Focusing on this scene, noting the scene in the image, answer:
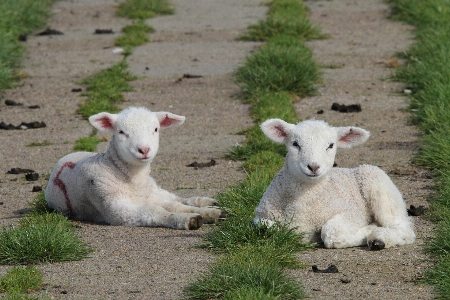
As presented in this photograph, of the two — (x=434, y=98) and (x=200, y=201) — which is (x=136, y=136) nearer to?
(x=200, y=201)

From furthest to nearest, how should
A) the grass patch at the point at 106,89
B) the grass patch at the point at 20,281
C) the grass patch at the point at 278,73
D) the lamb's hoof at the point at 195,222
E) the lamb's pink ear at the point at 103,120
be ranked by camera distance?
1. the grass patch at the point at 278,73
2. the grass patch at the point at 106,89
3. the lamb's pink ear at the point at 103,120
4. the lamb's hoof at the point at 195,222
5. the grass patch at the point at 20,281

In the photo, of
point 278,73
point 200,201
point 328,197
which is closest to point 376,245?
point 328,197

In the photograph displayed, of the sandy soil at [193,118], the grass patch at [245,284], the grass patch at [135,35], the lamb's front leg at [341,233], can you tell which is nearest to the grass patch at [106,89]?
the sandy soil at [193,118]

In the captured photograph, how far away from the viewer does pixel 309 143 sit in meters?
6.82

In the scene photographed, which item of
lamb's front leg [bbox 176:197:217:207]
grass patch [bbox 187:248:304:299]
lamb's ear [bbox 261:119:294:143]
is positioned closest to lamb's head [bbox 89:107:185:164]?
lamb's front leg [bbox 176:197:217:207]

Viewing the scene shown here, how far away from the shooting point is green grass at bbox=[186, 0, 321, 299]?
585 centimetres

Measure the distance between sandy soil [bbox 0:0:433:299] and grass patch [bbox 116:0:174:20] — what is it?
266 mm

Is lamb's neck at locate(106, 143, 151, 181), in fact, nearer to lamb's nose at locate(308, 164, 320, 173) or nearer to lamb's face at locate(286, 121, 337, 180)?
lamb's face at locate(286, 121, 337, 180)

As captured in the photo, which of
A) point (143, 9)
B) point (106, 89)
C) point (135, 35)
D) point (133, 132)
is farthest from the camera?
point (143, 9)

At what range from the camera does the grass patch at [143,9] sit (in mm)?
17391

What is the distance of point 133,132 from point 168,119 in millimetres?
529

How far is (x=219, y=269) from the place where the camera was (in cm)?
607

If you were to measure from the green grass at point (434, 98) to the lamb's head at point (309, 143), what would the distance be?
0.95 meters

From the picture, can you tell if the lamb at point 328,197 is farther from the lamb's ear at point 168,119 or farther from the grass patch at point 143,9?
the grass patch at point 143,9
